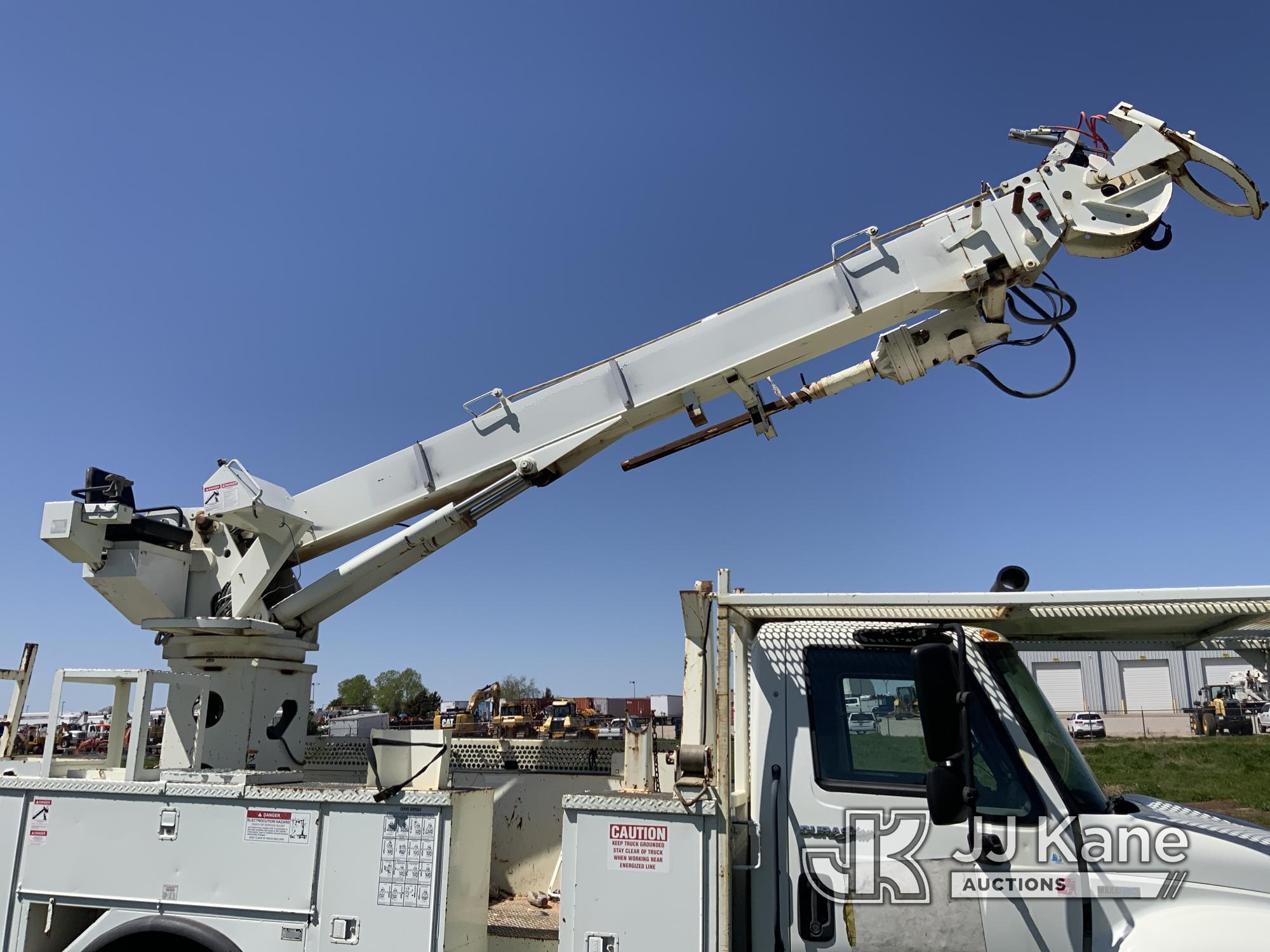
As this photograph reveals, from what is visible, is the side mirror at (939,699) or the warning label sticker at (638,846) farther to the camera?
the warning label sticker at (638,846)

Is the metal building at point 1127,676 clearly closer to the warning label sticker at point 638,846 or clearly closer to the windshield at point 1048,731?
the windshield at point 1048,731

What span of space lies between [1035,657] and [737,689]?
156cm

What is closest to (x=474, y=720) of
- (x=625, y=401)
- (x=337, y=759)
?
(x=337, y=759)

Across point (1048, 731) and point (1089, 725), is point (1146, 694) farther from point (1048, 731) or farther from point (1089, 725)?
point (1048, 731)

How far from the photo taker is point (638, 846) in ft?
12.9

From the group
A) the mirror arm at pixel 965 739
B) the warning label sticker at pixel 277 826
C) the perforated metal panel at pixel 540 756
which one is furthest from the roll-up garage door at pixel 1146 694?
the warning label sticker at pixel 277 826

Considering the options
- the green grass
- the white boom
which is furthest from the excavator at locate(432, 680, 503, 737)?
the green grass

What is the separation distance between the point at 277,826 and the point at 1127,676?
39207mm

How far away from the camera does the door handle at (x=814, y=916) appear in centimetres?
375

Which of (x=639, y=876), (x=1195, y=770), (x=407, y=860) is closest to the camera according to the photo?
(x=639, y=876)

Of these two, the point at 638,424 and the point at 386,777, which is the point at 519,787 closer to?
the point at 386,777

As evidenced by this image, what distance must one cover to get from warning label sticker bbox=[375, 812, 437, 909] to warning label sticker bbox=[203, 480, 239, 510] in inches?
121

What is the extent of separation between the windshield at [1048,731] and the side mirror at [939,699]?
691mm

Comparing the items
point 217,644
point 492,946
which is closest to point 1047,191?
point 492,946
